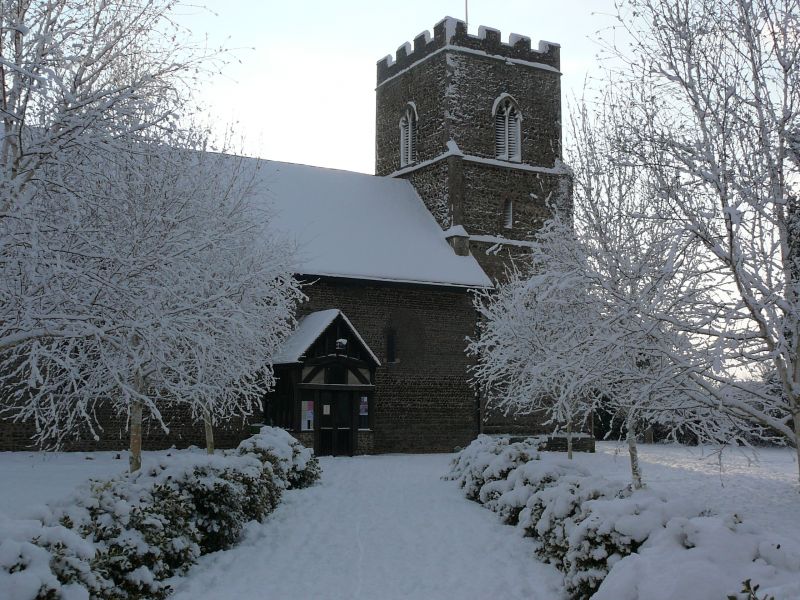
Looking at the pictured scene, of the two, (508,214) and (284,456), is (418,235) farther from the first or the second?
(284,456)

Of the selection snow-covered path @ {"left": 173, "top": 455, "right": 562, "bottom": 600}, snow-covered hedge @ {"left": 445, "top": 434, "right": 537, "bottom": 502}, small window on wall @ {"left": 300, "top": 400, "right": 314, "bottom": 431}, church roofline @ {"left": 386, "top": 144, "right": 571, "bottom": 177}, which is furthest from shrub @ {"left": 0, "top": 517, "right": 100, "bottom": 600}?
church roofline @ {"left": 386, "top": 144, "right": 571, "bottom": 177}

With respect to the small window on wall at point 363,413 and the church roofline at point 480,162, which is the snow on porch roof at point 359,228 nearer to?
the church roofline at point 480,162

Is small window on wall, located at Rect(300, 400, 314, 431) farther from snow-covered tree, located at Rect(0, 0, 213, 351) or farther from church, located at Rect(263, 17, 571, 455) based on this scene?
snow-covered tree, located at Rect(0, 0, 213, 351)

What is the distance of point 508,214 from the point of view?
3056cm

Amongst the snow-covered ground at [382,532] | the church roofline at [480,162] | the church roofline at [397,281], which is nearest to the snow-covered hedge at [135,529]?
the snow-covered ground at [382,532]

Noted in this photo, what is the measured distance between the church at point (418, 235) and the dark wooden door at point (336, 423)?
4 cm

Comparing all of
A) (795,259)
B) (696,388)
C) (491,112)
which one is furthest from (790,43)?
(491,112)

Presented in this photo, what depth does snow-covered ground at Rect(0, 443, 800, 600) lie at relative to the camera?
27.1 feet

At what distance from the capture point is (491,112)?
101 ft

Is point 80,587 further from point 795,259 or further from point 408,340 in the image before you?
point 408,340

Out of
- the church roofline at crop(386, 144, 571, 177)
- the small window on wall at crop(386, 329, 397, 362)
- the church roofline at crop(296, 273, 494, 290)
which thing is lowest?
the small window on wall at crop(386, 329, 397, 362)

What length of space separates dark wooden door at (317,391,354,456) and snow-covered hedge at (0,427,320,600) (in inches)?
417

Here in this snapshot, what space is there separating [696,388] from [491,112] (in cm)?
2302

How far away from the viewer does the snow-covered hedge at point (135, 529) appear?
5543 mm
